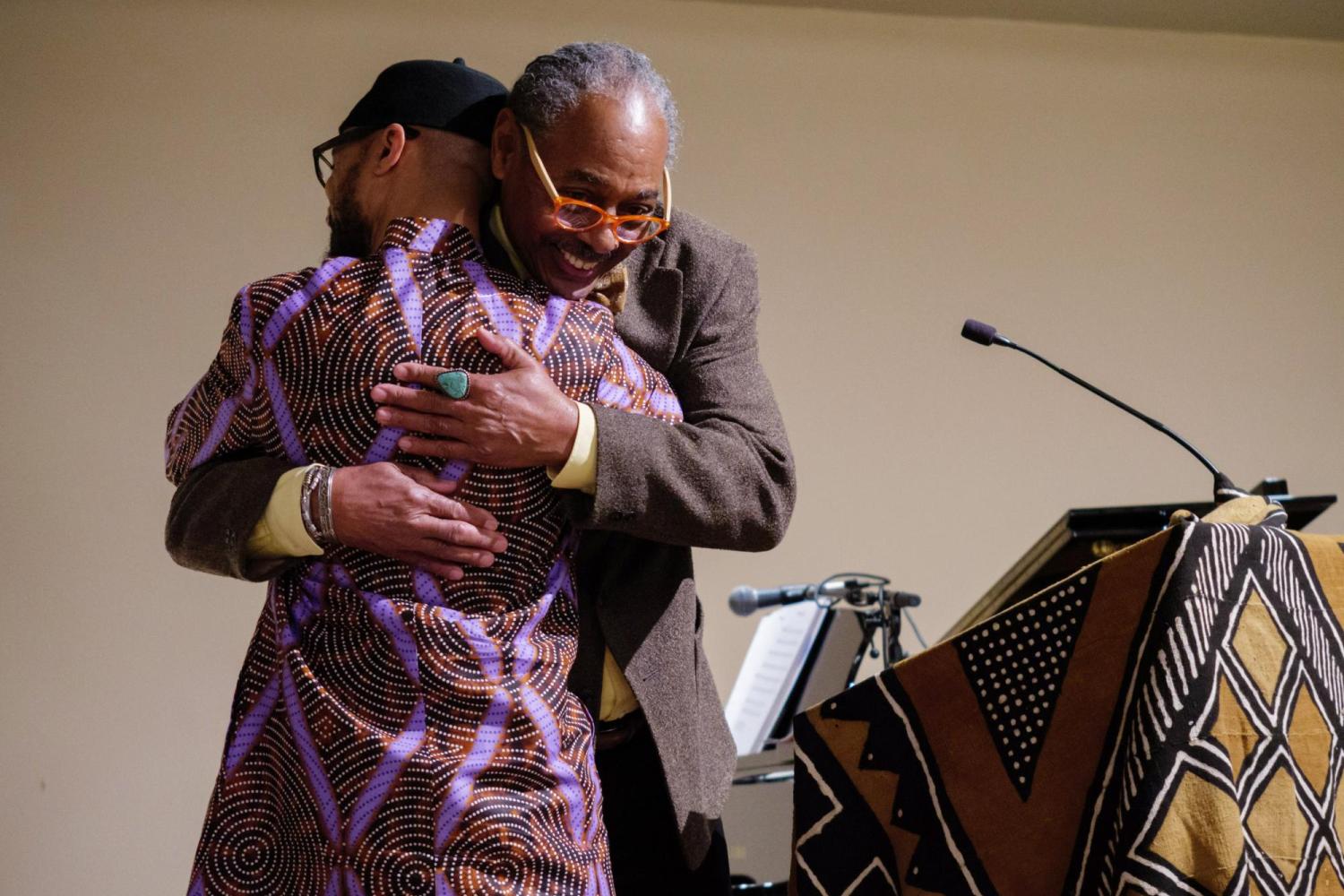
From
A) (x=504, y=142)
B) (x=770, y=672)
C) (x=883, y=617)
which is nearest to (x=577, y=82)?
(x=504, y=142)

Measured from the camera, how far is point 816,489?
13.8 ft

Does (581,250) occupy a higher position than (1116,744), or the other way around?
(581,250)

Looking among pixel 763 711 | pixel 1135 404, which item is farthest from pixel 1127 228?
pixel 763 711

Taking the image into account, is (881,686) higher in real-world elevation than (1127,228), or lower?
lower

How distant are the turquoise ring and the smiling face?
23 cm

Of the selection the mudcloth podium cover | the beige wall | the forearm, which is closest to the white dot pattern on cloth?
the mudcloth podium cover

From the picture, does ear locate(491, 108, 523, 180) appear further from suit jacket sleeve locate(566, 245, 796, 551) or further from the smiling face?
suit jacket sleeve locate(566, 245, 796, 551)

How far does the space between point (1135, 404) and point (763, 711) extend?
202 cm

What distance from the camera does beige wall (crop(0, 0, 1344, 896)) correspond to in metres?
3.90

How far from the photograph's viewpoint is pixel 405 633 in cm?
123

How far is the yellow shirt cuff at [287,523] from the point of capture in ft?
4.18

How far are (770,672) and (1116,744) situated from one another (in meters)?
1.98

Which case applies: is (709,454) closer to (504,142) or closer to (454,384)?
(454,384)

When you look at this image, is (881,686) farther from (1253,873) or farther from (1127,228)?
(1127,228)
